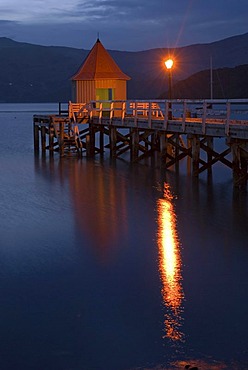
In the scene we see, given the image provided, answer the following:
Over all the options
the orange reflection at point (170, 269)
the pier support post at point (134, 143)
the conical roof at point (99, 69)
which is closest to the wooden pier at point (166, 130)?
the pier support post at point (134, 143)

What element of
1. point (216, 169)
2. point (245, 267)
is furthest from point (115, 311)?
point (216, 169)

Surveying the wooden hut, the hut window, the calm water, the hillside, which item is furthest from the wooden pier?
the hillside

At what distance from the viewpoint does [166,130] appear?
24.8 meters

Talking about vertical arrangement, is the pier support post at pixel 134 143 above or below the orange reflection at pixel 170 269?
above

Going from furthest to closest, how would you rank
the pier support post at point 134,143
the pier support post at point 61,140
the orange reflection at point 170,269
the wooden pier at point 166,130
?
the pier support post at point 61,140, the pier support post at point 134,143, the wooden pier at point 166,130, the orange reflection at point 170,269

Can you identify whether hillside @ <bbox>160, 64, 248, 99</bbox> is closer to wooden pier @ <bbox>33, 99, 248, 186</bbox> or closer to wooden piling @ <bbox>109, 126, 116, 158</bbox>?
wooden pier @ <bbox>33, 99, 248, 186</bbox>

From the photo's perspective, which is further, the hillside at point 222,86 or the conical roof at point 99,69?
the hillside at point 222,86

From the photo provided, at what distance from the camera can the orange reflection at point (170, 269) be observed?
9.60m

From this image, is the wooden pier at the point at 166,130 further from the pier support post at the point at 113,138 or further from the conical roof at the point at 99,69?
the conical roof at the point at 99,69

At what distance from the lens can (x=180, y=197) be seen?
66.6ft

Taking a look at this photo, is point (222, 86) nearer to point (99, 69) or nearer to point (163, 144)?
point (99, 69)

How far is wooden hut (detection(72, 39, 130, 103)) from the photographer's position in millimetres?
34031

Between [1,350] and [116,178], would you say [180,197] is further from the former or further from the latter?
[1,350]

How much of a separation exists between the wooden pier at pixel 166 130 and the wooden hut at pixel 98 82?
0.75 m
